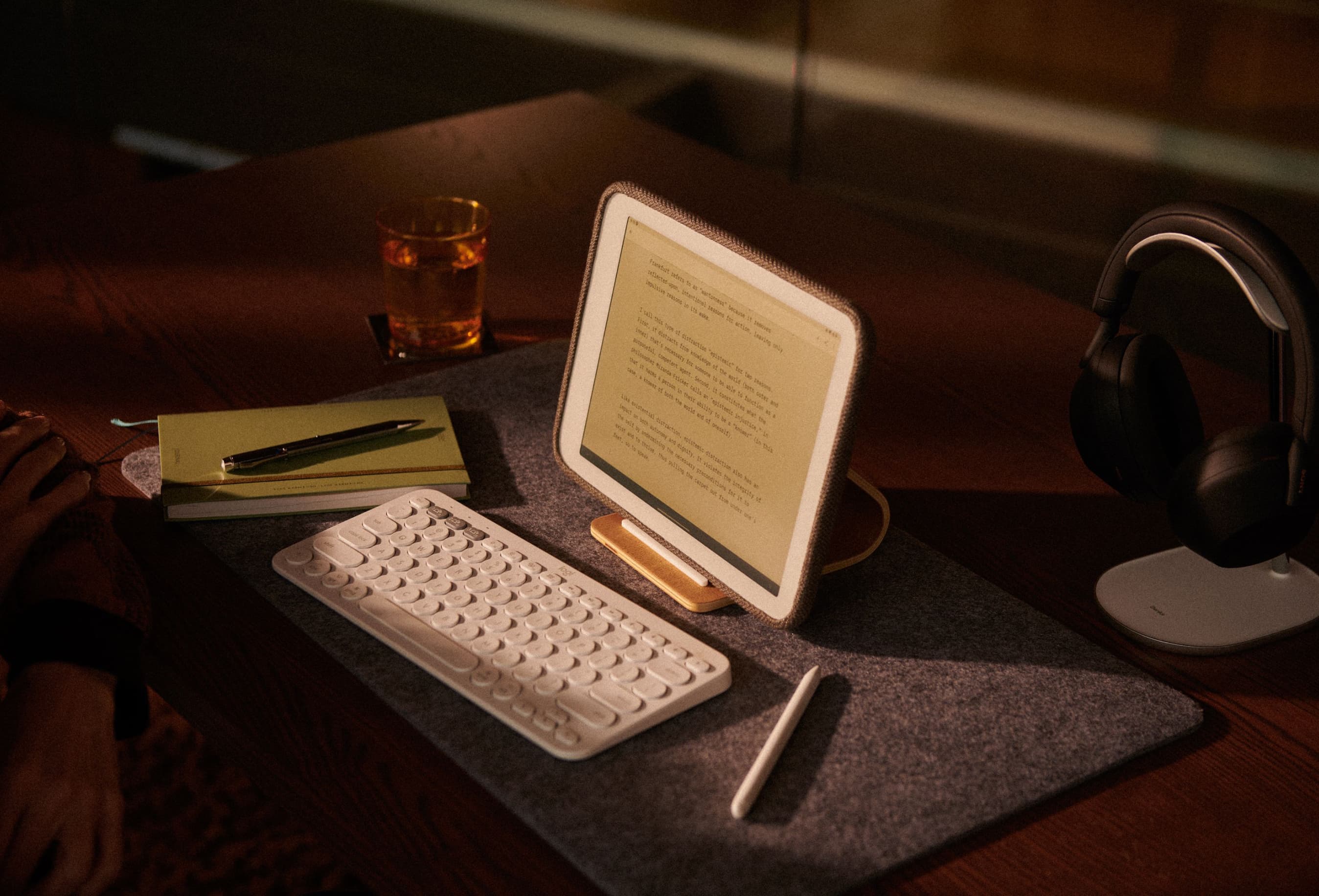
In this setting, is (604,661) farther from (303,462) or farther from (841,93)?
(841,93)

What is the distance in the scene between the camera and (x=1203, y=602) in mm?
834

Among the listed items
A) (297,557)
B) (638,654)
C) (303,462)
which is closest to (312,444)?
(303,462)

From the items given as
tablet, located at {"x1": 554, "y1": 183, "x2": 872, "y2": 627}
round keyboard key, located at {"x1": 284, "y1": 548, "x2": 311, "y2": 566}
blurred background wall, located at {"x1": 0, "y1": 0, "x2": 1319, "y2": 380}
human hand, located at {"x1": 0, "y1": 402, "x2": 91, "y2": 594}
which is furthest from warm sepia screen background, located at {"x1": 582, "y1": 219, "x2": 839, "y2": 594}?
blurred background wall, located at {"x1": 0, "y1": 0, "x2": 1319, "y2": 380}

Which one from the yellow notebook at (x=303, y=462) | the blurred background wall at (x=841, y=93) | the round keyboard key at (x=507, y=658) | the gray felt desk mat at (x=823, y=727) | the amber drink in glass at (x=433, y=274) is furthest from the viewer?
the blurred background wall at (x=841, y=93)

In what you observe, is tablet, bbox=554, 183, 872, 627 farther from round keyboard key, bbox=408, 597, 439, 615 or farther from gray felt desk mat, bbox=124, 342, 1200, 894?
round keyboard key, bbox=408, 597, 439, 615

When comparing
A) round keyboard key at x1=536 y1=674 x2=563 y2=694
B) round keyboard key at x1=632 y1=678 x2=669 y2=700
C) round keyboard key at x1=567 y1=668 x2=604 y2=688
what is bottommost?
round keyboard key at x1=536 y1=674 x2=563 y2=694

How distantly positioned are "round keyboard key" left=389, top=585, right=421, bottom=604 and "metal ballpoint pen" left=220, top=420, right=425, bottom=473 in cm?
20

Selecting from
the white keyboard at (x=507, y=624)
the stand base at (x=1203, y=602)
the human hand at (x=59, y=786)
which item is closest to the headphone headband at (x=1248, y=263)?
the stand base at (x=1203, y=602)

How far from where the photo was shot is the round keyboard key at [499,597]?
782mm

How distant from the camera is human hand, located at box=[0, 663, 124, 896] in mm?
669

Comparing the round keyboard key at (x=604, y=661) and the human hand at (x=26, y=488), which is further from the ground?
the human hand at (x=26, y=488)

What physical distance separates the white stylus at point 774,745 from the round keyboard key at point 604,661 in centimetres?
10

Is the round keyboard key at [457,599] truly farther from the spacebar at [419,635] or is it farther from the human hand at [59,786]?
the human hand at [59,786]

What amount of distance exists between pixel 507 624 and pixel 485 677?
0.16ft
